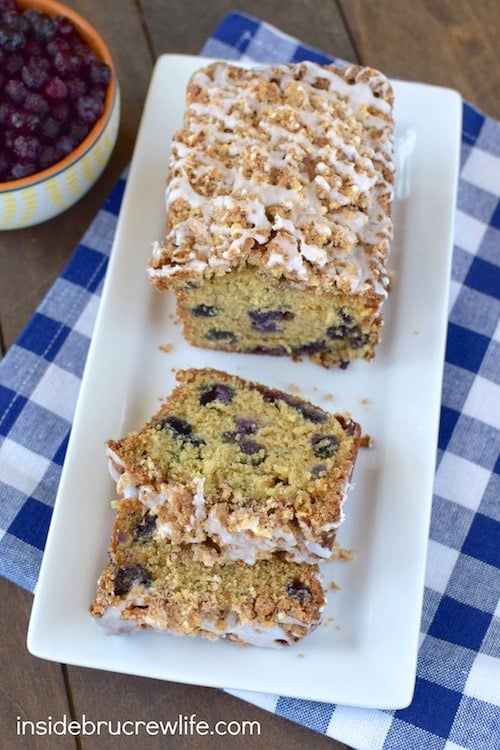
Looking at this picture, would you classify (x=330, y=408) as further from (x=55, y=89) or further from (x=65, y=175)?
(x=55, y=89)

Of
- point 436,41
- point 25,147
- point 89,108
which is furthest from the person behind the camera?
point 436,41

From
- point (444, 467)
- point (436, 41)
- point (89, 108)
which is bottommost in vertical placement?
point (444, 467)

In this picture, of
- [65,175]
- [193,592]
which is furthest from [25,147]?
[193,592]

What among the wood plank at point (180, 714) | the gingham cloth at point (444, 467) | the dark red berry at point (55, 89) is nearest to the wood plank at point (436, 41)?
the gingham cloth at point (444, 467)

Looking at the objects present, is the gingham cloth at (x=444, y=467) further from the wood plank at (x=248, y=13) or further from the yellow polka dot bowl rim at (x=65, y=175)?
the wood plank at (x=248, y=13)

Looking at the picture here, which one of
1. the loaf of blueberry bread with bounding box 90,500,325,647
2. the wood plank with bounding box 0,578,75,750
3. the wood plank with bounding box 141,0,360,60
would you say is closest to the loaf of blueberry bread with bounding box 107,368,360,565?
the loaf of blueberry bread with bounding box 90,500,325,647

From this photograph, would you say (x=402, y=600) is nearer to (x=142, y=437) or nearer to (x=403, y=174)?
(x=142, y=437)

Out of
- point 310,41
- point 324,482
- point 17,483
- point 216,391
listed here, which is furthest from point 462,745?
point 310,41
